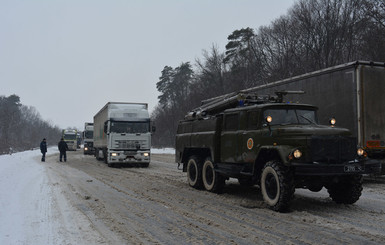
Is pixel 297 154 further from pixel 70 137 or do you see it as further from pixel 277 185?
pixel 70 137

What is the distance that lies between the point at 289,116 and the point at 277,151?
1.19 metres

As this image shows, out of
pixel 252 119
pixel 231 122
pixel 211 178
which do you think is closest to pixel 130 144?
pixel 211 178

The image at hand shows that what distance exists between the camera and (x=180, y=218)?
272 inches

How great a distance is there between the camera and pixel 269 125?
7715 mm

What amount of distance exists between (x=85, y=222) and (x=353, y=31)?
98.0ft

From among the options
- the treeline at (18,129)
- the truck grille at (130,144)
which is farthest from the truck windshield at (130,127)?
the treeline at (18,129)

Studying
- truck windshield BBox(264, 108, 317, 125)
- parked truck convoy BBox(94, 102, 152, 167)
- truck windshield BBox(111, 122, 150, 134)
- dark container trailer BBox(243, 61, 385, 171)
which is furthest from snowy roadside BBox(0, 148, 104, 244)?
truck windshield BBox(111, 122, 150, 134)

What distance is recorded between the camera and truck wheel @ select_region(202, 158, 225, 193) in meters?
9.89

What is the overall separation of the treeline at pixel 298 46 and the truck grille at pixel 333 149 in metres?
22.0

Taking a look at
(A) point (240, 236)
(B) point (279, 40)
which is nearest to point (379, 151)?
(A) point (240, 236)

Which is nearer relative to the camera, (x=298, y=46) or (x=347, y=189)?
(x=347, y=189)

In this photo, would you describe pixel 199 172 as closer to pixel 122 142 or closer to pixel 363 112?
pixel 363 112

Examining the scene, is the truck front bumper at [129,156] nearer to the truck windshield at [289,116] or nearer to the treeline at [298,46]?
the truck windshield at [289,116]

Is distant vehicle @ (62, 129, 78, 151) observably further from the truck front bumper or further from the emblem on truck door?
the emblem on truck door
